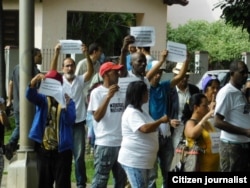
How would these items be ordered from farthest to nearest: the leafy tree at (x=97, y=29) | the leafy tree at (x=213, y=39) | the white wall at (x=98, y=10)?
the leafy tree at (x=213, y=39)
the leafy tree at (x=97, y=29)
the white wall at (x=98, y=10)

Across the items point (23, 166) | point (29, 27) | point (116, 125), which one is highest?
point (29, 27)

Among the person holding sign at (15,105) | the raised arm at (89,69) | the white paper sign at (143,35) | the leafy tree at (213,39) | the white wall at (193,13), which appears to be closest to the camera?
the white paper sign at (143,35)

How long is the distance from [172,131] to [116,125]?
1.13 metres

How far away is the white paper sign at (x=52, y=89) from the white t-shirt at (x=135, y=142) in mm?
1116

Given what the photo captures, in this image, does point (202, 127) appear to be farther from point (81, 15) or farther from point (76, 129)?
point (81, 15)

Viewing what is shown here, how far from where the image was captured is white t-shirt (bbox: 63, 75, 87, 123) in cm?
1067

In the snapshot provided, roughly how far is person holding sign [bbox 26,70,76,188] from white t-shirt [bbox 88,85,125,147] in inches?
12.6

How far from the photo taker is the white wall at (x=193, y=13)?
143 feet

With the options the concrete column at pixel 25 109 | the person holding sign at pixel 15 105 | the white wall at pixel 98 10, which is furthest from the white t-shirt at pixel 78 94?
the white wall at pixel 98 10

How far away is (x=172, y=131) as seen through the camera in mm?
10328

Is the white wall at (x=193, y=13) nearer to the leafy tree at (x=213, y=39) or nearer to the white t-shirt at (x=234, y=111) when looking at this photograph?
the leafy tree at (x=213, y=39)

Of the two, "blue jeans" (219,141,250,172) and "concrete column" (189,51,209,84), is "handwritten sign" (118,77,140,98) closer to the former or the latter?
"blue jeans" (219,141,250,172)

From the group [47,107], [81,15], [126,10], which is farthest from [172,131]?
[81,15]

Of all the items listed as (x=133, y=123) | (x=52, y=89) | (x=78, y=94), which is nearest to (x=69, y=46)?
(x=78, y=94)
